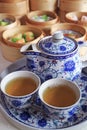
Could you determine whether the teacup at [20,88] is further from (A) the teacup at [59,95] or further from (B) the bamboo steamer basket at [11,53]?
(B) the bamboo steamer basket at [11,53]

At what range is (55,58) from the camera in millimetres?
521

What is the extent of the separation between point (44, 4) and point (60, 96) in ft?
1.85

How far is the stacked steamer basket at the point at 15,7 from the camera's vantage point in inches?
36.0

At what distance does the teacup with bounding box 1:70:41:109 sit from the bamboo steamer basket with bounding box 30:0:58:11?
19.2 inches

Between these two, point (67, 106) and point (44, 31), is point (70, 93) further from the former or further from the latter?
point (44, 31)

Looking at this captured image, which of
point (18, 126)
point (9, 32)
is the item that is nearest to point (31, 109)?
point (18, 126)

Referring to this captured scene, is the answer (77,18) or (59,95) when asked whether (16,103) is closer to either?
(59,95)

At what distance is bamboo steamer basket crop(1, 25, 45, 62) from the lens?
702 millimetres

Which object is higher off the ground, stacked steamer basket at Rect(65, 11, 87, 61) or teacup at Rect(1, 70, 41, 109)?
stacked steamer basket at Rect(65, 11, 87, 61)

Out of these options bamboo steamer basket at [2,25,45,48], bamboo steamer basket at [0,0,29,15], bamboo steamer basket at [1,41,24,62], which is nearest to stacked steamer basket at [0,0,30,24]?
bamboo steamer basket at [0,0,29,15]

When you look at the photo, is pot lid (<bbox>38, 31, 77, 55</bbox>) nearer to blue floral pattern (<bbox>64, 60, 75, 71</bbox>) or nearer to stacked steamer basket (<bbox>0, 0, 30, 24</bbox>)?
blue floral pattern (<bbox>64, 60, 75, 71</bbox>)

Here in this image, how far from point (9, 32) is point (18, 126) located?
38 centimetres

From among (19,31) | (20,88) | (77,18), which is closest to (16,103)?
(20,88)

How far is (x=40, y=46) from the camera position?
0.55m
